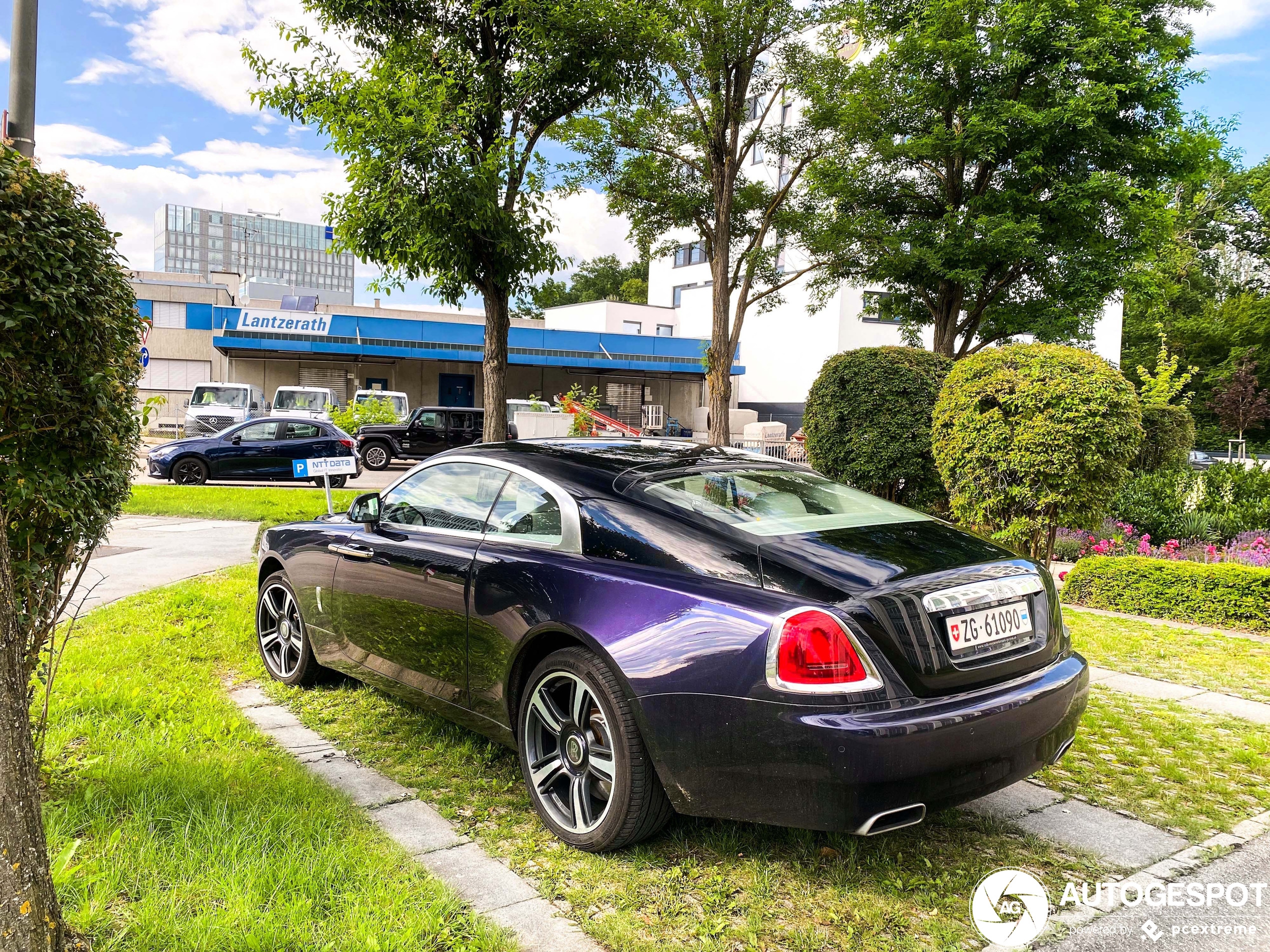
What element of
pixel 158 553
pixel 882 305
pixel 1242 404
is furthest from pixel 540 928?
pixel 1242 404

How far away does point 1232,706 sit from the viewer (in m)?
4.84

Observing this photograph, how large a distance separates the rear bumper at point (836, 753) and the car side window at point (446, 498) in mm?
1416

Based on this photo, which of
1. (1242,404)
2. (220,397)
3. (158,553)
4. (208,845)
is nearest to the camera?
(208,845)

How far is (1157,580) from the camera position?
24.2ft

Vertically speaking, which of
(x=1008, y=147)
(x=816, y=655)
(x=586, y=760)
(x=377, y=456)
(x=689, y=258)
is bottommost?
(x=586, y=760)

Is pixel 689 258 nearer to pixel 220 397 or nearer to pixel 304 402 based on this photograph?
pixel 304 402

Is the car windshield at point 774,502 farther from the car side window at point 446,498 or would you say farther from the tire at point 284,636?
the tire at point 284,636

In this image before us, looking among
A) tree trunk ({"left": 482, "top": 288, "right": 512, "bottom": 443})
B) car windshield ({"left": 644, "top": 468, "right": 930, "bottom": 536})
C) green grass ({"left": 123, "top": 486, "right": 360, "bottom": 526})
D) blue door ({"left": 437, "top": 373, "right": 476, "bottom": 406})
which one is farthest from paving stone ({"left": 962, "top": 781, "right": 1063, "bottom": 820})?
blue door ({"left": 437, "top": 373, "right": 476, "bottom": 406})

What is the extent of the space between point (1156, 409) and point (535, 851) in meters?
14.4

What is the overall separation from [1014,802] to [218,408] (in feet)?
82.3

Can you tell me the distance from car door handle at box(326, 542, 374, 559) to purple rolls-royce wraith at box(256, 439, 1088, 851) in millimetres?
92

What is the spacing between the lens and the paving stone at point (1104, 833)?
10.2 feet

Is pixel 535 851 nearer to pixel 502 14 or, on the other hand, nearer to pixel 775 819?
pixel 775 819

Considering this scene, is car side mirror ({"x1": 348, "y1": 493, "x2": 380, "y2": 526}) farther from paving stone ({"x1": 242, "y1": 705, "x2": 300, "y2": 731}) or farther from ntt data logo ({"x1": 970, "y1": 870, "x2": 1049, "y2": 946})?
ntt data logo ({"x1": 970, "y1": 870, "x2": 1049, "y2": 946})
